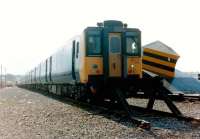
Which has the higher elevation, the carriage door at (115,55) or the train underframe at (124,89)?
the carriage door at (115,55)

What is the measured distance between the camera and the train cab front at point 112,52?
1460 centimetres

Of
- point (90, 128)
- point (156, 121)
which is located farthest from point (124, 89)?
point (90, 128)

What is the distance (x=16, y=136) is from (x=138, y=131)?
2.75m

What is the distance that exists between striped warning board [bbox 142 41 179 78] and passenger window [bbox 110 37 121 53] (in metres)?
4.58

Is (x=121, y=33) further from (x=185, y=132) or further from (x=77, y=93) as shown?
(x=185, y=132)

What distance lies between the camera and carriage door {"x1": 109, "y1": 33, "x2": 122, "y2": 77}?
47.9 ft

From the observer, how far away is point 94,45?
14945 millimetres

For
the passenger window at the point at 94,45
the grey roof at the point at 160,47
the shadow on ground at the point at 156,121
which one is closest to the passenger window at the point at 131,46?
the passenger window at the point at 94,45

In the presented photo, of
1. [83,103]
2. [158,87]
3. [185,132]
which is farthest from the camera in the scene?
[83,103]

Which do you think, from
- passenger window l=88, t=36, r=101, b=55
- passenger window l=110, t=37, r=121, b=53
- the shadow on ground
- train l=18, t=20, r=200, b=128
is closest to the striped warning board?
train l=18, t=20, r=200, b=128

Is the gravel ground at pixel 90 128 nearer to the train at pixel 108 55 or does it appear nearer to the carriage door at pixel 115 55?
the train at pixel 108 55

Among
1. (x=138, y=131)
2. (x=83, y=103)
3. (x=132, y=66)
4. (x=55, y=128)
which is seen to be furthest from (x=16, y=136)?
(x=83, y=103)

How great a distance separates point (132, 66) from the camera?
1495cm

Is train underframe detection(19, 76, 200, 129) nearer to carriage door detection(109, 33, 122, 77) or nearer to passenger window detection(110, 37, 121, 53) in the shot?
carriage door detection(109, 33, 122, 77)
